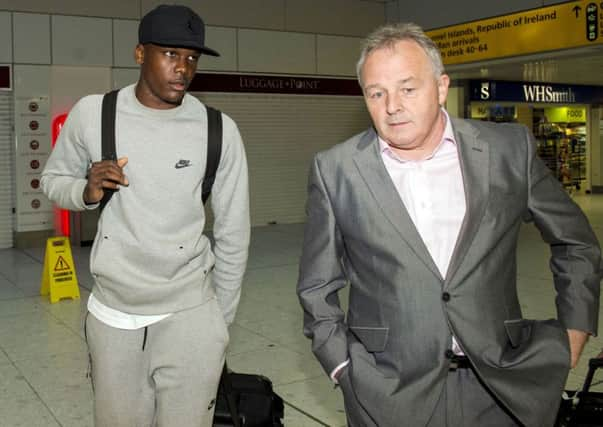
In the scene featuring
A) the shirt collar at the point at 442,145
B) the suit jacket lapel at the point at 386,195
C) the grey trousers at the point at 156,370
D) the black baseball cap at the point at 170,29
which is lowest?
the grey trousers at the point at 156,370

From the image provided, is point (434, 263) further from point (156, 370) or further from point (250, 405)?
point (250, 405)

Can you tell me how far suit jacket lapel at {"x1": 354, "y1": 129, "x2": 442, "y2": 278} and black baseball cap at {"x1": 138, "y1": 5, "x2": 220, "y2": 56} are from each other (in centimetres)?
77

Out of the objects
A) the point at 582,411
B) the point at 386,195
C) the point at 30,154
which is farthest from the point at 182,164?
the point at 30,154

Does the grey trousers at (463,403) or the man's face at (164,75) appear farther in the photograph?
the man's face at (164,75)

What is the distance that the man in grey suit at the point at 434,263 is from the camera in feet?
6.34

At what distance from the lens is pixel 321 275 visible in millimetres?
2131

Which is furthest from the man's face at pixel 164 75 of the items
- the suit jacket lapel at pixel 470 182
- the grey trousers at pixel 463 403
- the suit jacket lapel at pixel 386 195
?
the grey trousers at pixel 463 403

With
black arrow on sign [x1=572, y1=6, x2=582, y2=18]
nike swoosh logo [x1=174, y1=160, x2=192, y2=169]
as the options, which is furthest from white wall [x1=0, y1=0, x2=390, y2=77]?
nike swoosh logo [x1=174, y1=160, x2=192, y2=169]

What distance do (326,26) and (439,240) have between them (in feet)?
43.2

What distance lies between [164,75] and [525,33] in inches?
376

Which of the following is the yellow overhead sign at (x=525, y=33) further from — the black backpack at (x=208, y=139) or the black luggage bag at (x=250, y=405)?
the black backpack at (x=208, y=139)

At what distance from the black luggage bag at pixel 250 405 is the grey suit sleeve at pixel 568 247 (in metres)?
1.45

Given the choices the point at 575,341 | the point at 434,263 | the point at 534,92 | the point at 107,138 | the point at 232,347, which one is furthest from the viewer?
the point at 534,92

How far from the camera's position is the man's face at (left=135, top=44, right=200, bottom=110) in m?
2.48
